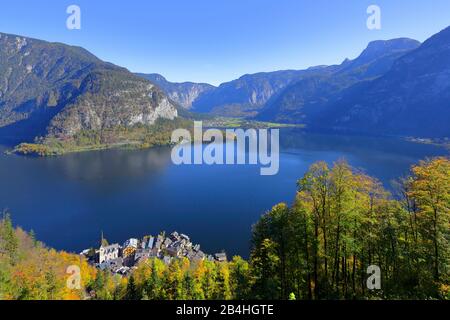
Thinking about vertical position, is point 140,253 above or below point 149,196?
below

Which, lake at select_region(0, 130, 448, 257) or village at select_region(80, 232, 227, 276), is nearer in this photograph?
village at select_region(80, 232, 227, 276)

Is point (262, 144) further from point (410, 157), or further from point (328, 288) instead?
point (328, 288)

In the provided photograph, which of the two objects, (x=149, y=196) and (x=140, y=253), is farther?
(x=149, y=196)

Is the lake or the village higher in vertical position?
the lake
